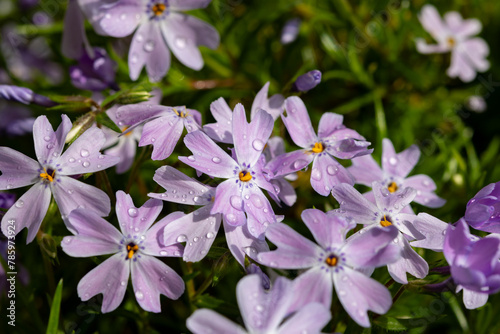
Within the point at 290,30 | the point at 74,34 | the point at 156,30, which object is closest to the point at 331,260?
the point at 156,30

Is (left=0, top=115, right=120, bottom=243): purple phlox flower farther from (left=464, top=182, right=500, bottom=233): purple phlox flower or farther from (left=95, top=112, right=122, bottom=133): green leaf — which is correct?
(left=464, top=182, right=500, bottom=233): purple phlox flower

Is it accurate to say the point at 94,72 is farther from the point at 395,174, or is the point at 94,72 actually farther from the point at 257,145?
the point at 395,174

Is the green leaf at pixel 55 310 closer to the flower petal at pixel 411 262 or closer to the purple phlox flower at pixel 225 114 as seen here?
the purple phlox flower at pixel 225 114

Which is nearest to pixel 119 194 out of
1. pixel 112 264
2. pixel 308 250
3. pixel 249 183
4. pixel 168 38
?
pixel 112 264

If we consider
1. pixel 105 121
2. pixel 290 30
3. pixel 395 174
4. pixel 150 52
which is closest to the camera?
pixel 105 121

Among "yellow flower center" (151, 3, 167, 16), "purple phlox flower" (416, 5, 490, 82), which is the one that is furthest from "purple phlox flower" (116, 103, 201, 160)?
"purple phlox flower" (416, 5, 490, 82)

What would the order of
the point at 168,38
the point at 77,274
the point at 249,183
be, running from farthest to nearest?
the point at 77,274, the point at 168,38, the point at 249,183

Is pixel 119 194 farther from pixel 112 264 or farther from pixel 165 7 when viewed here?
pixel 165 7
